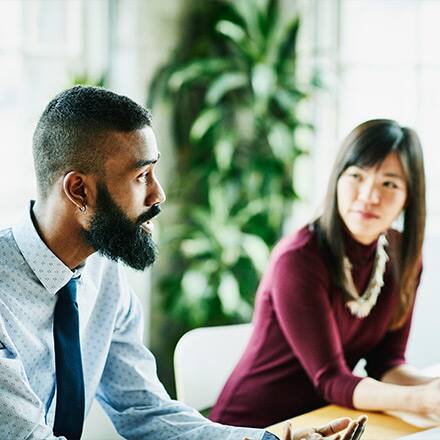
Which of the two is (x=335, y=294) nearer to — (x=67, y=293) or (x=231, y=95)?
(x=67, y=293)

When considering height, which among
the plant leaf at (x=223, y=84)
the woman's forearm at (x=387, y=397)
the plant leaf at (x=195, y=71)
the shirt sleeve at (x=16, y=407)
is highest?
the plant leaf at (x=195, y=71)

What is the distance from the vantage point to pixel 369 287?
211 cm

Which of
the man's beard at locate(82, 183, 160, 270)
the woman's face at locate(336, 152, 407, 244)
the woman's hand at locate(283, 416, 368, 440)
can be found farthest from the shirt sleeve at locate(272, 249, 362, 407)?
the man's beard at locate(82, 183, 160, 270)

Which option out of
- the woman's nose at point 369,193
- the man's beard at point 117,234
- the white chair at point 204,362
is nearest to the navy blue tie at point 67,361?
the man's beard at point 117,234

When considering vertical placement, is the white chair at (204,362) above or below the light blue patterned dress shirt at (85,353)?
below

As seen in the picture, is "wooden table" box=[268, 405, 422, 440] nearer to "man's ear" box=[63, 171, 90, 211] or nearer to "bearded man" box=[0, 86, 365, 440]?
"bearded man" box=[0, 86, 365, 440]

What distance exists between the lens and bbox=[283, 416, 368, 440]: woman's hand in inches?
54.2

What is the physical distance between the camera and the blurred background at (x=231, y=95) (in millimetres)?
3186

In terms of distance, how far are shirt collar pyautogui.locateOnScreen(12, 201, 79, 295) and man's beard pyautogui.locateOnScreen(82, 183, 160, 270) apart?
71mm

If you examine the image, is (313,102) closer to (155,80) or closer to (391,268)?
(155,80)

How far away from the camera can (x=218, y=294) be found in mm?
3297

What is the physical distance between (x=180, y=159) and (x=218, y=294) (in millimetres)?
652

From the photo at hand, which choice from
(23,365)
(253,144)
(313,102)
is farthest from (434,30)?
(23,365)

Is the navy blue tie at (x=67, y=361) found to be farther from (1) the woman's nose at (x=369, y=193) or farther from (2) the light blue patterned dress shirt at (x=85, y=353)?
(1) the woman's nose at (x=369, y=193)
